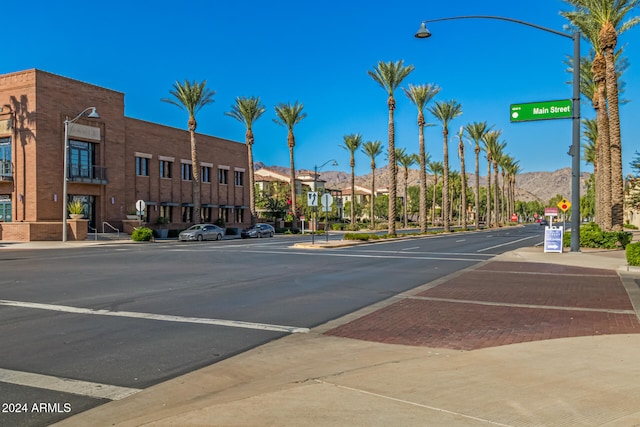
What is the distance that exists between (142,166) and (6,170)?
12771mm

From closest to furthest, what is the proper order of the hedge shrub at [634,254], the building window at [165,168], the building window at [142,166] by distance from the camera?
the hedge shrub at [634,254]
the building window at [142,166]
the building window at [165,168]

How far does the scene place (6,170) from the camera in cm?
4250

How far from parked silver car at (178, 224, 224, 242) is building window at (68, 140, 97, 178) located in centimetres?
997

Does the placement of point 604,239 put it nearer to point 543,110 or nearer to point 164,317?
point 543,110

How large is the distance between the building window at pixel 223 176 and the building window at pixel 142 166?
12078 millimetres

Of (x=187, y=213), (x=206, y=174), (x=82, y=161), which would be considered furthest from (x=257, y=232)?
(x=82, y=161)

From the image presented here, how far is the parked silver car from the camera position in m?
43.1

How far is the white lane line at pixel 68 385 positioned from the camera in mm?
5379

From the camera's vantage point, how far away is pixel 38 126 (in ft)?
135

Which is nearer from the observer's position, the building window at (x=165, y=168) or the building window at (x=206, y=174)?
the building window at (x=165, y=168)

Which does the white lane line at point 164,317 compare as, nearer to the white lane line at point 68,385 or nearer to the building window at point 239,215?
the white lane line at point 68,385

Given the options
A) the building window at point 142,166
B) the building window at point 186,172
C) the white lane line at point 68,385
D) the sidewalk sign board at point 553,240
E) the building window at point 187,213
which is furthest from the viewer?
the building window at point 186,172

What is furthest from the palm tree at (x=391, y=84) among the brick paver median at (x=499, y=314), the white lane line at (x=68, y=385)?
the white lane line at (x=68, y=385)

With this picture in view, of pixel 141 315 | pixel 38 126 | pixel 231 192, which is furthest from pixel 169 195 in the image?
pixel 141 315
